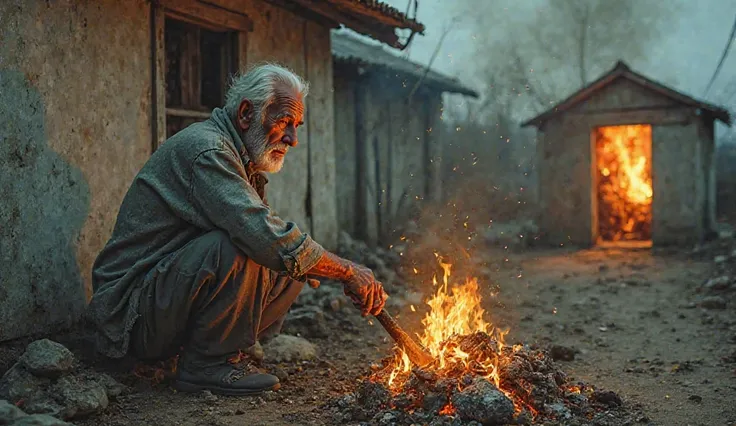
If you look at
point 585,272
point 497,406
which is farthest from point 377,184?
point 497,406

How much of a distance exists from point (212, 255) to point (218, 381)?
76 cm

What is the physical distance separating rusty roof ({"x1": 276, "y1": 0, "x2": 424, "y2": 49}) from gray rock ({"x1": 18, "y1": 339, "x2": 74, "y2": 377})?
4263 millimetres

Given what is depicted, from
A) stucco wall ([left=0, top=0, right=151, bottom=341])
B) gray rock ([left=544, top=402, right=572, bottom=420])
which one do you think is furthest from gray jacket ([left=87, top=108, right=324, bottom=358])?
gray rock ([left=544, top=402, right=572, bottom=420])

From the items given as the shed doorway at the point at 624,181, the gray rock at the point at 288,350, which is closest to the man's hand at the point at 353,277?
the gray rock at the point at 288,350

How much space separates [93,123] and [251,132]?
159cm

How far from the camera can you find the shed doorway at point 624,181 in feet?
48.9

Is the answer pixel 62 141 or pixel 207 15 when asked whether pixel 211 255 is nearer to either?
pixel 62 141

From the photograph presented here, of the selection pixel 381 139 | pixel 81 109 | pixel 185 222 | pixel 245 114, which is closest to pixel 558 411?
pixel 185 222

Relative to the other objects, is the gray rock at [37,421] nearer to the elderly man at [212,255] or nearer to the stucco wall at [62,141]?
the elderly man at [212,255]

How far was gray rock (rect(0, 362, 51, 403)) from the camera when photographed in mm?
3213

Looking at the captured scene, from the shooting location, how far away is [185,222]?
357 cm

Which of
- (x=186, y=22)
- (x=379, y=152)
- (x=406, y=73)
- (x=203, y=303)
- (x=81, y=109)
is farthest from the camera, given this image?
(x=406, y=73)

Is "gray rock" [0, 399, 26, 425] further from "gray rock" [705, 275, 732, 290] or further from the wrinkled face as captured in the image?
"gray rock" [705, 275, 732, 290]

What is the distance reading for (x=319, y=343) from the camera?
518 cm
